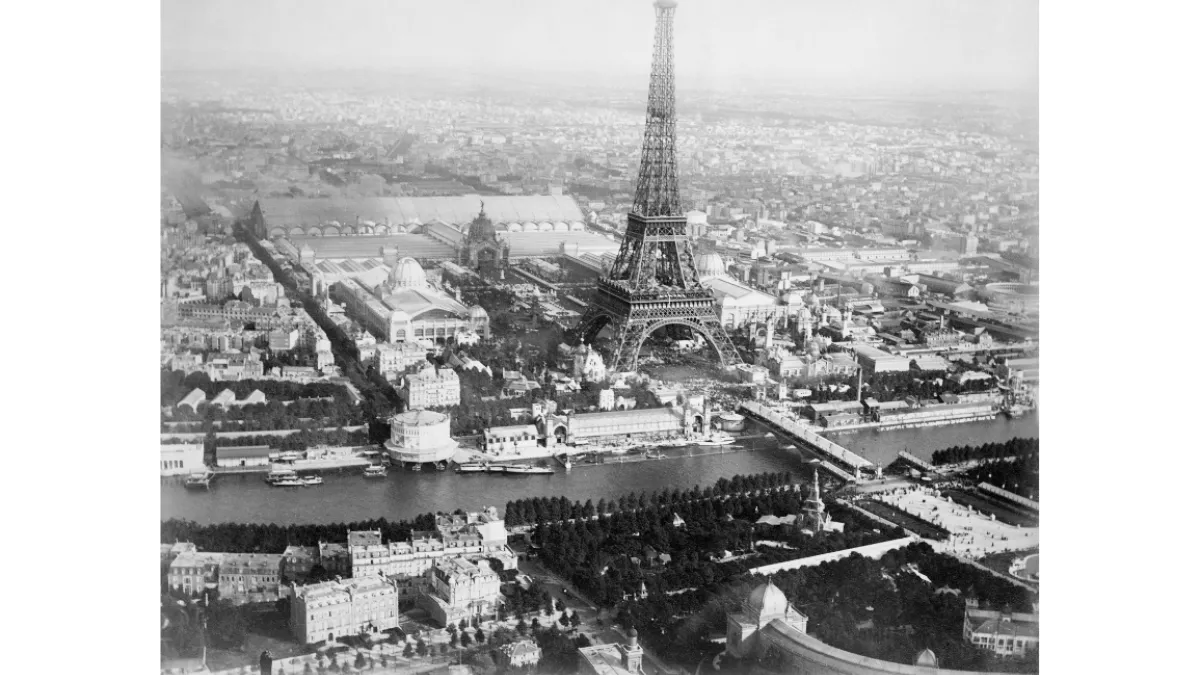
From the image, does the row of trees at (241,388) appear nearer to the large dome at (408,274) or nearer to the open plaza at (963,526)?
the large dome at (408,274)

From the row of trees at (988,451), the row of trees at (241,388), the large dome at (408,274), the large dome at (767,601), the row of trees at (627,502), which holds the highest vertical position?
the large dome at (408,274)

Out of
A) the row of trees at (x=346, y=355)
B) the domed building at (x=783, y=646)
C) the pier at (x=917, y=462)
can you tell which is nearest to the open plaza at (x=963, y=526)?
the pier at (x=917, y=462)

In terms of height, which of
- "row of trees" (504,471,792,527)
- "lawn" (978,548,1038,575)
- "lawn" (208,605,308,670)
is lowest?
"lawn" (208,605,308,670)

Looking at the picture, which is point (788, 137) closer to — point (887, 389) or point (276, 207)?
point (887, 389)

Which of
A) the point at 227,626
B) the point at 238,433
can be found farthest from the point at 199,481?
the point at 227,626

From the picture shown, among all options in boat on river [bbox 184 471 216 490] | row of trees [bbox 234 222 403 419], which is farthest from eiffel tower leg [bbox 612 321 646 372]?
boat on river [bbox 184 471 216 490]

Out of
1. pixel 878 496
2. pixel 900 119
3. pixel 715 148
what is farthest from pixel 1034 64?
pixel 878 496

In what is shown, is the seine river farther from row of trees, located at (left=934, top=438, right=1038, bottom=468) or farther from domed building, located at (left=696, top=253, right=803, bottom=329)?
domed building, located at (left=696, top=253, right=803, bottom=329)
